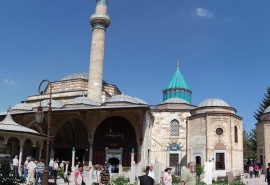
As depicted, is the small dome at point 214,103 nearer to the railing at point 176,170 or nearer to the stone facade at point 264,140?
the stone facade at point 264,140


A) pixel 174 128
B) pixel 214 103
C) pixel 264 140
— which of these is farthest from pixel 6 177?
pixel 174 128

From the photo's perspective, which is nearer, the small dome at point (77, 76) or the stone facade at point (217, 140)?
the stone facade at point (217, 140)

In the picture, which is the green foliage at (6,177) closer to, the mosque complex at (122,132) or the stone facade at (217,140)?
the mosque complex at (122,132)

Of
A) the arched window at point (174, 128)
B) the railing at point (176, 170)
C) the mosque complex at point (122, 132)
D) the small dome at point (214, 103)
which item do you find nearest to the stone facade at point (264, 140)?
the mosque complex at point (122, 132)

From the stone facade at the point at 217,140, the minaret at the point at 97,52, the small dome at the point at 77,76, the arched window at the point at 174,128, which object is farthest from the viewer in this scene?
the small dome at the point at 77,76

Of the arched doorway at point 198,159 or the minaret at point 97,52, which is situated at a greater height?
the minaret at point 97,52

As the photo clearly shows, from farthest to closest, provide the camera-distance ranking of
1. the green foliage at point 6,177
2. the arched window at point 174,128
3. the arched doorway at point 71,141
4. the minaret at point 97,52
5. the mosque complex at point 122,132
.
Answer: the arched window at point 174,128
the minaret at point 97,52
the arched doorway at point 71,141
the mosque complex at point 122,132
the green foliage at point 6,177

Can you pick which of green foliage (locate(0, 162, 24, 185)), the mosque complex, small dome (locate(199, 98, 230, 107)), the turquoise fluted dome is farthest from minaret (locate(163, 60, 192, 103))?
green foliage (locate(0, 162, 24, 185))

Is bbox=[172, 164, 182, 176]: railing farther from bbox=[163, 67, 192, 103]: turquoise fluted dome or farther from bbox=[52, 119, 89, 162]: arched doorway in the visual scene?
bbox=[163, 67, 192, 103]: turquoise fluted dome

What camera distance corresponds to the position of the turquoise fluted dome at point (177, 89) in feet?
107

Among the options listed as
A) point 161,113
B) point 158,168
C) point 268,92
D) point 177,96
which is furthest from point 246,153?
point 158,168

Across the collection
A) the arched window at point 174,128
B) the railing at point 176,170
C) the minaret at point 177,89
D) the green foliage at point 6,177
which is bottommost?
the railing at point 176,170

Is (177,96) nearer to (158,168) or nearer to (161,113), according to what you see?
(161,113)

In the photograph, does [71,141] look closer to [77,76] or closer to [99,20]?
[99,20]
